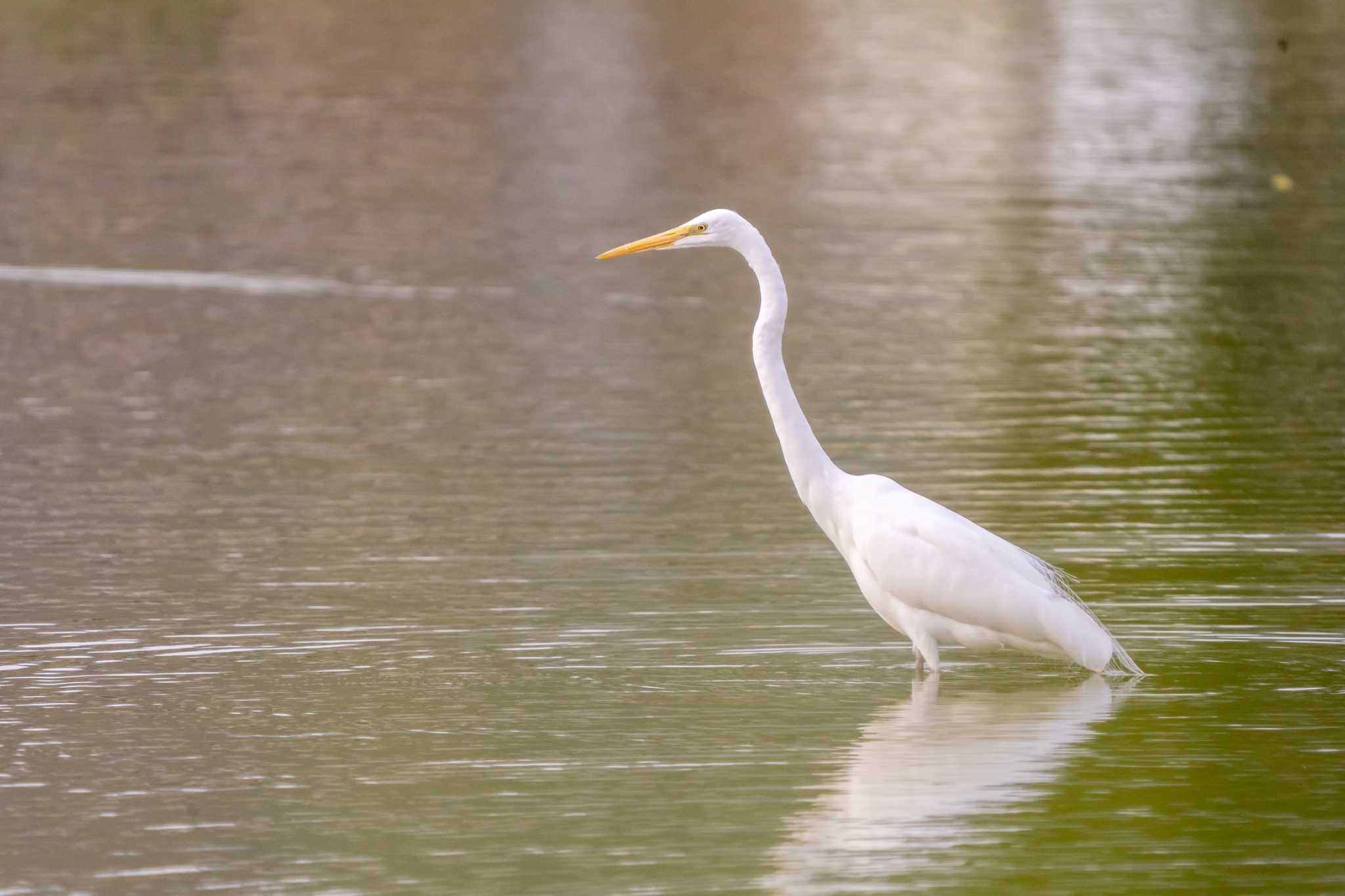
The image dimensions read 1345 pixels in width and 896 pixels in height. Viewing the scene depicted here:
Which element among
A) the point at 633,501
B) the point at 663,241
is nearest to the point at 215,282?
the point at 633,501

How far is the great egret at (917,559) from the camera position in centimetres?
796

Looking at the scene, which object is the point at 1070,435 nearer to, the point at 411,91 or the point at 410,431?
the point at 410,431

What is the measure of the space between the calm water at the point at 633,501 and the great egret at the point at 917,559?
0.74 ft

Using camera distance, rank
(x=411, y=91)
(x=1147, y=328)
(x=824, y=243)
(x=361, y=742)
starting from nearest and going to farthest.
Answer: (x=361, y=742) < (x=1147, y=328) < (x=824, y=243) < (x=411, y=91)

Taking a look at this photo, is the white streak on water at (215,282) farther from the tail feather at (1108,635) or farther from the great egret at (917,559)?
the tail feather at (1108,635)

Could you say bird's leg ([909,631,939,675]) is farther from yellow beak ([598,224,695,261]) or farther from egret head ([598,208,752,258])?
yellow beak ([598,224,695,261])

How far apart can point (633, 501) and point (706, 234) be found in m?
2.57

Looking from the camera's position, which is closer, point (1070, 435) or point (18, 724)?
point (18, 724)

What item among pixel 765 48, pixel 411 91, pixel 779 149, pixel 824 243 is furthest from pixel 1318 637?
pixel 765 48

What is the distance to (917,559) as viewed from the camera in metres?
8.01

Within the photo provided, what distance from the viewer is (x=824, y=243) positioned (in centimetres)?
1909

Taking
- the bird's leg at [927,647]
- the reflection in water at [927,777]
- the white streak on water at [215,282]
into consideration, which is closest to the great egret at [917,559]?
the bird's leg at [927,647]

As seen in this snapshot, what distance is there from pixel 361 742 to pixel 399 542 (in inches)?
113

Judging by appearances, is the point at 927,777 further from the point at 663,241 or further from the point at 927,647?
the point at 663,241
